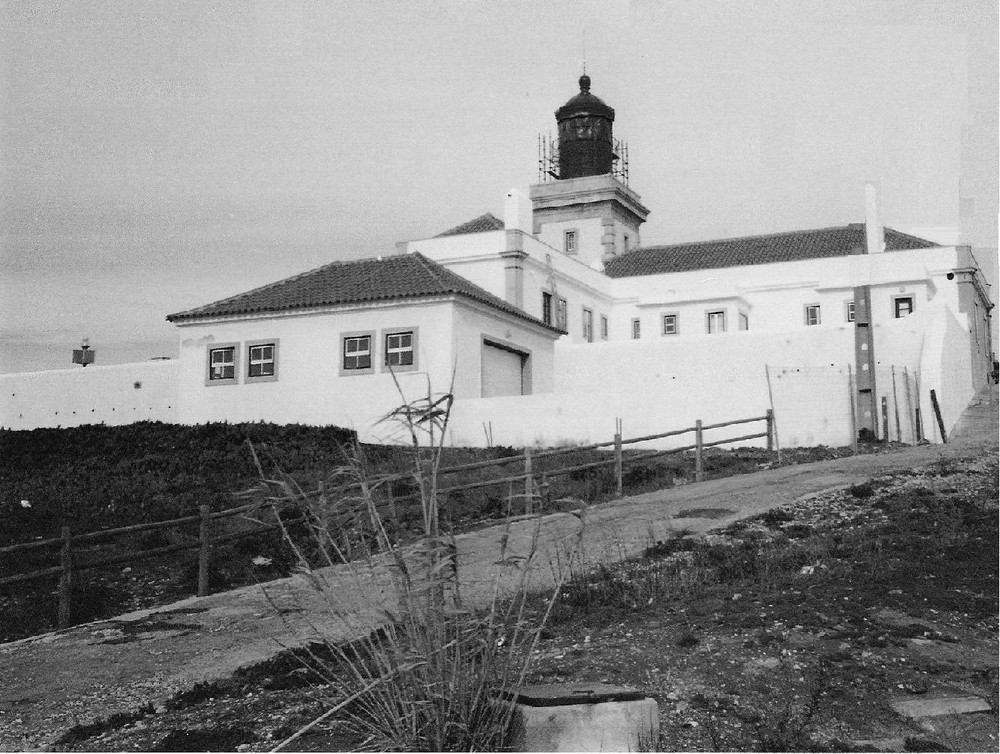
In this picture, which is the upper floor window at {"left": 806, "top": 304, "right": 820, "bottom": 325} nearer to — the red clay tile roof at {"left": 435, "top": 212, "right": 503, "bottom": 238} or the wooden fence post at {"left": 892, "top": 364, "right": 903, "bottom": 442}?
the red clay tile roof at {"left": 435, "top": 212, "right": 503, "bottom": 238}

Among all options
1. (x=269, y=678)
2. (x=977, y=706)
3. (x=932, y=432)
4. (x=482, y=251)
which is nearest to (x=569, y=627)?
(x=269, y=678)

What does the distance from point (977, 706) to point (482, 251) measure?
2131cm

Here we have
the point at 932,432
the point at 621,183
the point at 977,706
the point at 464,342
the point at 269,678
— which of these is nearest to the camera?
the point at 977,706

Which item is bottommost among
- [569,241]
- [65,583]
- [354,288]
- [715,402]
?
[65,583]

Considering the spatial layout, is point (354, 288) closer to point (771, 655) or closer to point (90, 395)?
point (90, 395)

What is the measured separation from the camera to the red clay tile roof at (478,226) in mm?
27859

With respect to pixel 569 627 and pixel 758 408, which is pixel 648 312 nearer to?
pixel 758 408

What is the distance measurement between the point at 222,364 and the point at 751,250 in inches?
633

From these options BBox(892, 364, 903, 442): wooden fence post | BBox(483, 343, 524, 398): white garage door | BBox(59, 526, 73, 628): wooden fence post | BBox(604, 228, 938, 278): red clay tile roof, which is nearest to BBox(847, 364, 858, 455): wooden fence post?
BBox(892, 364, 903, 442): wooden fence post

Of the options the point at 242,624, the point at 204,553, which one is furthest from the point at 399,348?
the point at 242,624

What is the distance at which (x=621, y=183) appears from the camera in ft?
119

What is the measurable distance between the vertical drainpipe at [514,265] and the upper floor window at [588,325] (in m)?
3.63

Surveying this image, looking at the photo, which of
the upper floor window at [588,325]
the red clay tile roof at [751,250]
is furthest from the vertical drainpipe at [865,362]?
the red clay tile roof at [751,250]

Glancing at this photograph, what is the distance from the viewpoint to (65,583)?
30.7 ft
